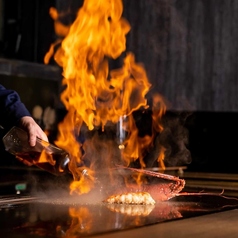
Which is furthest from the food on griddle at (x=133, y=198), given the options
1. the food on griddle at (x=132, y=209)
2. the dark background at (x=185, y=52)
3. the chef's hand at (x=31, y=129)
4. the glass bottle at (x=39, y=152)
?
the dark background at (x=185, y=52)

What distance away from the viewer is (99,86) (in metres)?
2.85

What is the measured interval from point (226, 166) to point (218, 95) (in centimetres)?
38

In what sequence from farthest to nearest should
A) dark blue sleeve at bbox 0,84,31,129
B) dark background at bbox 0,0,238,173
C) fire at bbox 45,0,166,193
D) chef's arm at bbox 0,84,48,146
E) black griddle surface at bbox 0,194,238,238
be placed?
dark background at bbox 0,0,238,173, fire at bbox 45,0,166,193, dark blue sleeve at bbox 0,84,31,129, chef's arm at bbox 0,84,48,146, black griddle surface at bbox 0,194,238,238

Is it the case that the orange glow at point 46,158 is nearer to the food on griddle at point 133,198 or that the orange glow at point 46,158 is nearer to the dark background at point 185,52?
the food on griddle at point 133,198

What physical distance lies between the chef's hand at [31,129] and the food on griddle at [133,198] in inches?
10.2

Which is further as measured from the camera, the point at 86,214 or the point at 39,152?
the point at 39,152

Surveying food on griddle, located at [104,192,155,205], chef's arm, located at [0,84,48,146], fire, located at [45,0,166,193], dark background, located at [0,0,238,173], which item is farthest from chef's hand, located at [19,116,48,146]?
dark background, located at [0,0,238,173]

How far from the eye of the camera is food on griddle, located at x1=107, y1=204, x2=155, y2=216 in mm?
1703

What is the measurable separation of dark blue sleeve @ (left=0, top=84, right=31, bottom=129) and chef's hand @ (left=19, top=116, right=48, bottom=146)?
0.07 m

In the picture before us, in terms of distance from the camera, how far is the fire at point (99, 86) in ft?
7.96

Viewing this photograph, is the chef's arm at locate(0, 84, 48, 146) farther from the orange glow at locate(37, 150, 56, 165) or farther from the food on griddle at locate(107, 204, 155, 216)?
the food on griddle at locate(107, 204, 155, 216)

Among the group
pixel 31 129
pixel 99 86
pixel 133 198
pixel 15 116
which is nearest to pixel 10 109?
pixel 15 116

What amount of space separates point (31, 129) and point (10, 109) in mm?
251

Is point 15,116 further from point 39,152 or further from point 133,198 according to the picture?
point 133,198
